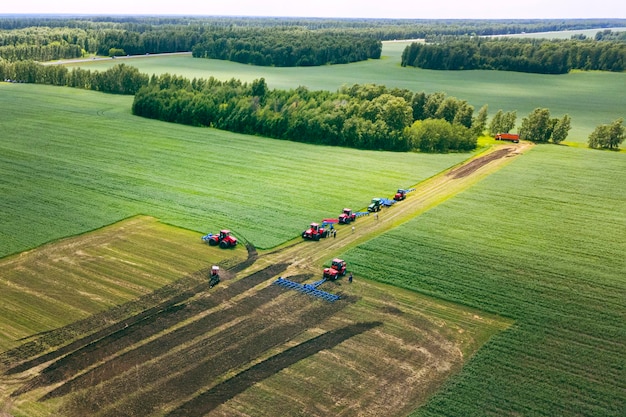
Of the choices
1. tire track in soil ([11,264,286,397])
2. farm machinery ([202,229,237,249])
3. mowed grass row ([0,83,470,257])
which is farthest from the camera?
mowed grass row ([0,83,470,257])

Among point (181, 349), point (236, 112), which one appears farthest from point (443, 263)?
point (236, 112)

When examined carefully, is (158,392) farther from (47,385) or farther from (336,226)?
(336,226)

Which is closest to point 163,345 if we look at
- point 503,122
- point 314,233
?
point 314,233

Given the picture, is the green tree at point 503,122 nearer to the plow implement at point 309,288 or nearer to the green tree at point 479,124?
the green tree at point 479,124

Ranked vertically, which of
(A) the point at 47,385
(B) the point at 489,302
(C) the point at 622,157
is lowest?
(A) the point at 47,385

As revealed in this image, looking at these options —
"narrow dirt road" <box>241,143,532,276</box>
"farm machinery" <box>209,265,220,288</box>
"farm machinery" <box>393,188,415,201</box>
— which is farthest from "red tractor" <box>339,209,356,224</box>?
"farm machinery" <box>209,265,220,288</box>

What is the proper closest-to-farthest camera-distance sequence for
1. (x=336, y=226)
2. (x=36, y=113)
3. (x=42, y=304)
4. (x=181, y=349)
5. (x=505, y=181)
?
(x=181, y=349) < (x=42, y=304) < (x=336, y=226) < (x=505, y=181) < (x=36, y=113)

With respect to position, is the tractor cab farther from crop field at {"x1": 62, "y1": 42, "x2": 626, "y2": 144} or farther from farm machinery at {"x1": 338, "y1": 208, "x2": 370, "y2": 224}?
crop field at {"x1": 62, "y1": 42, "x2": 626, "y2": 144}
